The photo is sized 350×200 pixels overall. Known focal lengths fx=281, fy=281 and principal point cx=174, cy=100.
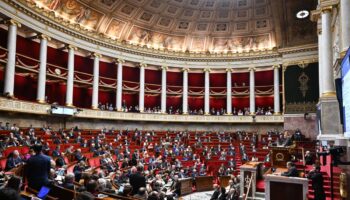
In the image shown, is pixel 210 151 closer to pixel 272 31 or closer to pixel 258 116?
pixel 258 116

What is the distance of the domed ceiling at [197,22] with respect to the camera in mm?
23406

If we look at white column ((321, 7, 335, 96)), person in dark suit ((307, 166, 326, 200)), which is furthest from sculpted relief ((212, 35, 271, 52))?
person in dark suit ((307, 166, 326, 200))

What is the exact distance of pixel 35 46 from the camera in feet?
66.3

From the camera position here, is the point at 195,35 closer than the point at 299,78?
No

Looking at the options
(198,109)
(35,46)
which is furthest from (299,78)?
(35,46)

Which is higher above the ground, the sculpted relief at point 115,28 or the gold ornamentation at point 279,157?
the sculpted relief at point 115,28

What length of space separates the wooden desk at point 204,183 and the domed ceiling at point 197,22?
15119 mm

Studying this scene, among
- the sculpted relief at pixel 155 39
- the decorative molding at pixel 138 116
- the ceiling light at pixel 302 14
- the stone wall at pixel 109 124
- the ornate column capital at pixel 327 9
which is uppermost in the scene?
the ceiling light at pixel 302 14

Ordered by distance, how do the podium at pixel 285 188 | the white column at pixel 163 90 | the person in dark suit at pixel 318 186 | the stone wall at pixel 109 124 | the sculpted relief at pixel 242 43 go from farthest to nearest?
the sculpted relief at pixel 242 43 < the white column at pixel 163 90 < the stone wall at pixel 109 124 < the podium at pixel 285 188 < the person in dark suit at pixel 318 186

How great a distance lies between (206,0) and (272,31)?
704cm

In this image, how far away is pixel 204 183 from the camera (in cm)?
1537

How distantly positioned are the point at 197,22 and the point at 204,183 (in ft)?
57.8

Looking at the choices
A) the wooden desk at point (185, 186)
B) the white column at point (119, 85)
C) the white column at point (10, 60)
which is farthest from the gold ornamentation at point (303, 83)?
the white column at point (10, 60)

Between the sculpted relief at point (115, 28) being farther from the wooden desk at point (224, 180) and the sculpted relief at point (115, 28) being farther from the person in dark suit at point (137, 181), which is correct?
the person in dark suit at point (137, 181)
